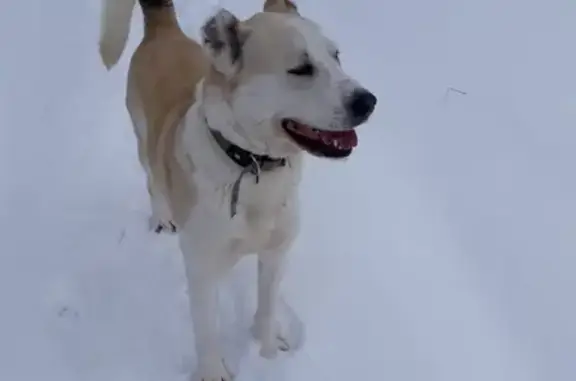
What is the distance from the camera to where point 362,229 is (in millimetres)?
3178

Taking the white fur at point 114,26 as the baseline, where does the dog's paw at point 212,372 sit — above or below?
below

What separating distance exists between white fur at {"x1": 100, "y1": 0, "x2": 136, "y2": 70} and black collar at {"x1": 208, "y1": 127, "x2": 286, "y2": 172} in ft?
2.53

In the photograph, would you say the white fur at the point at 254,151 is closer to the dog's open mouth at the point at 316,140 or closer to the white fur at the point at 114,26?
the dog's open mouth at the point at 316,140

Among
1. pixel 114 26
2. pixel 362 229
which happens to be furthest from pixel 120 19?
pixel 362 229

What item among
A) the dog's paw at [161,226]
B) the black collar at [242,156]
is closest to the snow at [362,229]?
the dog's paw at [161,226]

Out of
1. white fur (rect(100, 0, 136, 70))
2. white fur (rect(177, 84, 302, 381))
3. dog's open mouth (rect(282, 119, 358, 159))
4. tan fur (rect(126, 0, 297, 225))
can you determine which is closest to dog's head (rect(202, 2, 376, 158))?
dog's open mouth (rect(282, 119, 358, 159))

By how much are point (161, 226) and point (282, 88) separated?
125 centimetres

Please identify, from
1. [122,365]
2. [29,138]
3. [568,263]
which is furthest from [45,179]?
[568,263]

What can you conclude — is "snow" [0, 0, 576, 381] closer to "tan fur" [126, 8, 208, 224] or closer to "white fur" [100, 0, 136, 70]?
"tan fur" [126, 8, 208, 224]

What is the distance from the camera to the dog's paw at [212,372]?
2742 mm

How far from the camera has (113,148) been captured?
3467 mm

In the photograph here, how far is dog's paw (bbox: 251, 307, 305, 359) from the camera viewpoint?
282 cm

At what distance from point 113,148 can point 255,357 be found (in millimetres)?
1118

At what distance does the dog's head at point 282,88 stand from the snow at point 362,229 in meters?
0.96
